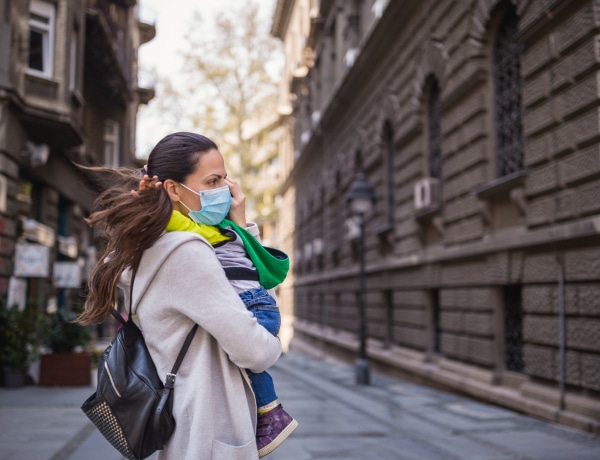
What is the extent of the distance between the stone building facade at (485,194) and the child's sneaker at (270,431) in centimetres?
656

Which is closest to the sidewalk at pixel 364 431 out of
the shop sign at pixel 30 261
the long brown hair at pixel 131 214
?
the shop sign at pixel 30 261

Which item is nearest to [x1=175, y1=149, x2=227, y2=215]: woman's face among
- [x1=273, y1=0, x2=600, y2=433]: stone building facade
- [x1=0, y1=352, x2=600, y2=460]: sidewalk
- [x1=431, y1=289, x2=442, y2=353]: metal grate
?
[x1=0, y1=352, x2=600, y2=460]: sidewalk

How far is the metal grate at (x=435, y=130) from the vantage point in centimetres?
1412

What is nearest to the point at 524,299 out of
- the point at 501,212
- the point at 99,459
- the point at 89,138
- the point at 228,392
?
the point at 501,212

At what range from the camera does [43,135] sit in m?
15.7

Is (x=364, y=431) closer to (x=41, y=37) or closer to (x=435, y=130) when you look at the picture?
(x=435, y=130)

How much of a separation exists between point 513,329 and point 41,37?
11727mm

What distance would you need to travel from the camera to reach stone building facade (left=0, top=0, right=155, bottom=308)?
13375 millimetres

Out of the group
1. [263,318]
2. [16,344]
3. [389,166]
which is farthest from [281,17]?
[263,318]

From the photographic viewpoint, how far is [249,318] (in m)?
2.14

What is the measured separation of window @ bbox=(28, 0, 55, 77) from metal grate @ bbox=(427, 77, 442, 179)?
8078 mm

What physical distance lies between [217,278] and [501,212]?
366 inches

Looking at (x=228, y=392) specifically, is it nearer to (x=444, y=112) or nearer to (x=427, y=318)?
(x=444, y=112)

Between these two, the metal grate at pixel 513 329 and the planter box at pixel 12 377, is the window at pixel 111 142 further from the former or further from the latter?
the metal grate at pixel 513 329
